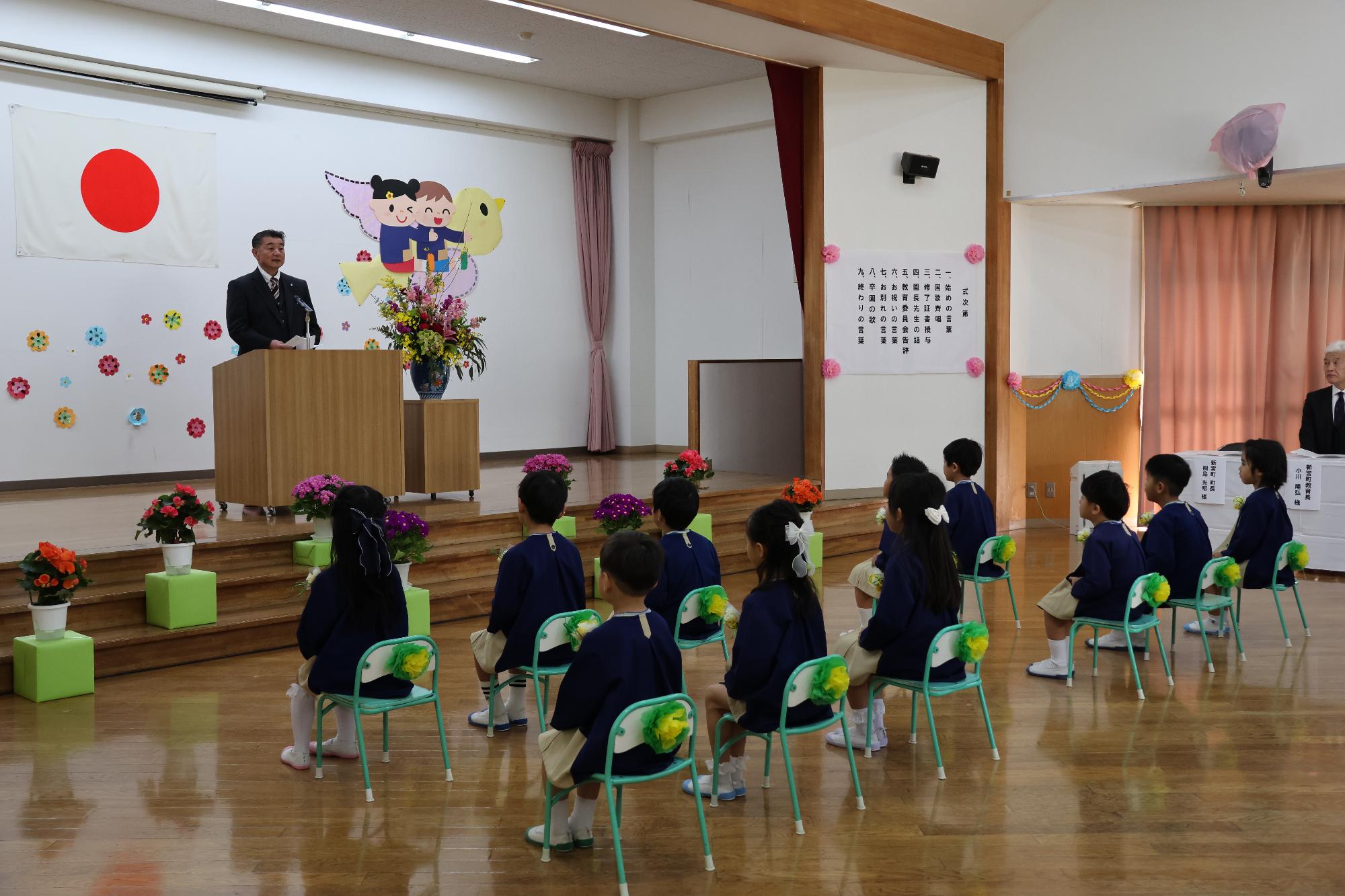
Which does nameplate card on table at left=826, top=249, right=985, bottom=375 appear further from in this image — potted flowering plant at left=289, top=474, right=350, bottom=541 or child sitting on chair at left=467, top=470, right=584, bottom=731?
child sitting on chair at left=467, top=470, right=584, bottom=731

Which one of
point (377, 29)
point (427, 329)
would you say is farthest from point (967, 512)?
point (377, 29)

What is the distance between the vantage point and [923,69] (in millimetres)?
8938

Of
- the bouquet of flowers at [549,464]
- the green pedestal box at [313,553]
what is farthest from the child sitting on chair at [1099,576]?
the green pedestal box at [313,553]

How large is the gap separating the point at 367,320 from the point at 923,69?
500 cm

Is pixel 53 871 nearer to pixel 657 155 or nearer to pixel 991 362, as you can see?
pixel 991 362

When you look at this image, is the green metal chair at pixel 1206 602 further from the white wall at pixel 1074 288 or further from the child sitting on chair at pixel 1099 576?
the white wall at pixel 1074 288

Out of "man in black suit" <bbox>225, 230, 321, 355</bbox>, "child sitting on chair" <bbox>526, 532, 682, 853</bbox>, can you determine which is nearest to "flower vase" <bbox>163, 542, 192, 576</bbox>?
"man in black suit" <bbox>225, 230, 321, 355</bbox>

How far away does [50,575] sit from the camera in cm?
482

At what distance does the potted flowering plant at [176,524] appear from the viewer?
5410mm

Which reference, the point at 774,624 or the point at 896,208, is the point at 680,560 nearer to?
the point at 774,624

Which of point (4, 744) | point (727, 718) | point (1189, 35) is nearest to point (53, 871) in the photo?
point (4, 744)

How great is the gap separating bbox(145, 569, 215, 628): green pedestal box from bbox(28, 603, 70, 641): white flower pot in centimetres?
51

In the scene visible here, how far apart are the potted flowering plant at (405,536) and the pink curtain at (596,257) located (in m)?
6.26

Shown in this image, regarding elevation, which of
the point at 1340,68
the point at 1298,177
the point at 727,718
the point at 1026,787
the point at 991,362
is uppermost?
the point at 1340,68
